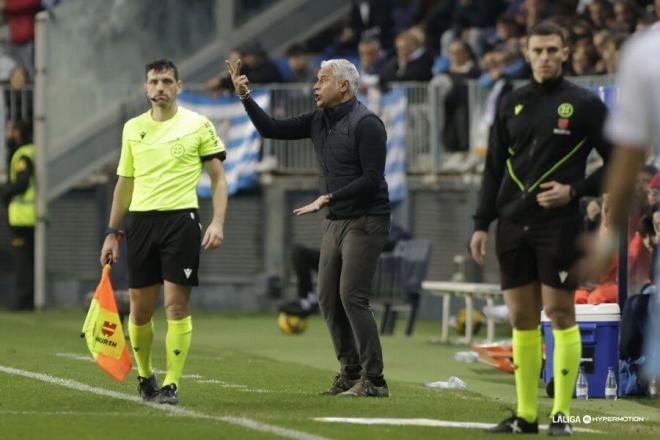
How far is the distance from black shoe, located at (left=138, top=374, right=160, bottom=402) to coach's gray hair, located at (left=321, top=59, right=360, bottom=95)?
2.28 m

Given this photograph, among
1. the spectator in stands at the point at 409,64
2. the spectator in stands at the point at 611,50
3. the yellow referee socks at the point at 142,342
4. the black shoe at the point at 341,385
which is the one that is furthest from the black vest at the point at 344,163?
the spectator in stands at the point at 409,64

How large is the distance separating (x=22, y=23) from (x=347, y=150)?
14430 mm

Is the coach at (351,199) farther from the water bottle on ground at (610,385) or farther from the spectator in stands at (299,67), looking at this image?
the spectator in stands at (299,67)

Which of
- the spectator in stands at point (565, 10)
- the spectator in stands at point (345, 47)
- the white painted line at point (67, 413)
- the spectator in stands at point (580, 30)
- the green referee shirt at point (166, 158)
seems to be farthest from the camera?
the spectator in stands at point (345, 47)

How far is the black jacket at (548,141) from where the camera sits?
9273 mm

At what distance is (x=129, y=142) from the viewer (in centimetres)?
1095

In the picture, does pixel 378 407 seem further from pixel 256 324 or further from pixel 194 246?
pixel 256 324

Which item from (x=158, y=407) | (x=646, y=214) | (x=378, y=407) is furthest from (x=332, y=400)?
(x=646, y=214)

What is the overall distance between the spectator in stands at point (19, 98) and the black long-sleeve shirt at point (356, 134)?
1230 centimetres

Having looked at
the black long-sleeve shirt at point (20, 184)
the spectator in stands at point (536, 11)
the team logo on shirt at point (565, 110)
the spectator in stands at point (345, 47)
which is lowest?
the black long-sleeve shirt at point (20, 184)

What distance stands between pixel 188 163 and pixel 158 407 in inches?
59.2

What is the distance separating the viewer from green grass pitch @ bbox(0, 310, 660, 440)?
942 cm

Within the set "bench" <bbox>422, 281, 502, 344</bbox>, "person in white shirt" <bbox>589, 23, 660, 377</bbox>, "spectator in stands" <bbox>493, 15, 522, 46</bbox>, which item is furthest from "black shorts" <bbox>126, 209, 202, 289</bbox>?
"spectator in stands" <bbox>493, 15, 522, 46</bbox>

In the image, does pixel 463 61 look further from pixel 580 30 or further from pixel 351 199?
pixel 351 199
